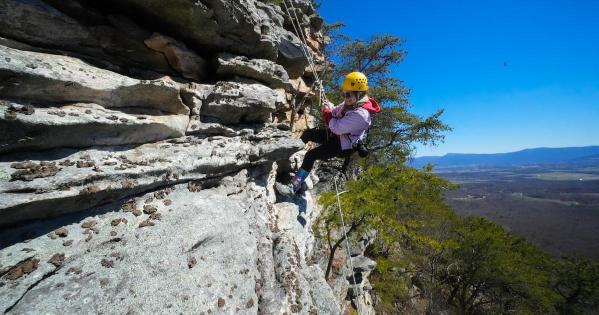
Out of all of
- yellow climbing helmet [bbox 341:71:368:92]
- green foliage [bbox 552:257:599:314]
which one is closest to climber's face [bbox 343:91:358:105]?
yellow climbing helmet [bbox 341:71:368:92]

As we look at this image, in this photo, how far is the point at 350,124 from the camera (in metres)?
8.07

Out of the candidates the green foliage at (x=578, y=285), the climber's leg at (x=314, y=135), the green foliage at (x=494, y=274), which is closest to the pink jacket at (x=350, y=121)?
the climber's leg at (x=314, y=135)

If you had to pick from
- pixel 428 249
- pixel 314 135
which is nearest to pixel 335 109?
pixel 314 135

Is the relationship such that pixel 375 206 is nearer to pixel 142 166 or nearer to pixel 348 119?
pixel 348 119

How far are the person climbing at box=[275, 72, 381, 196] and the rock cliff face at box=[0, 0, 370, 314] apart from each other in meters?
1.30

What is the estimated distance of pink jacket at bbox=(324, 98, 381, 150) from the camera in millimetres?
7961

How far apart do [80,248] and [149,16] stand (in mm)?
6049

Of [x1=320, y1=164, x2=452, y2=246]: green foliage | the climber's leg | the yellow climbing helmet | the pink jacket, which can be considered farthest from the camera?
[x1=320, y1=164, x2=452, y2=246]: green foliage

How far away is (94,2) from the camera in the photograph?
7.21m

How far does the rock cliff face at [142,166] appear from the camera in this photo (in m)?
4.68

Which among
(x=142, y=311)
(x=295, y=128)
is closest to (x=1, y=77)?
(x=142, y=311)

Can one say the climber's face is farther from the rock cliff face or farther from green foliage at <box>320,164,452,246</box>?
green foliage at <box>320,164,452,246</box>

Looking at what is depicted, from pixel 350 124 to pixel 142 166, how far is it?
17.1 feet

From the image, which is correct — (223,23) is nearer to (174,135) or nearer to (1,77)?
(174,135)
